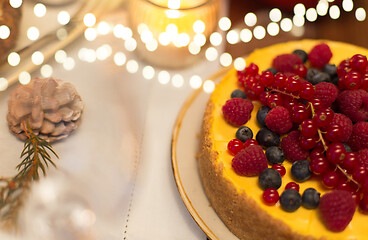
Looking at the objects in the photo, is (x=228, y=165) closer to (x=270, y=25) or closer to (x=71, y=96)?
(x=71, y=96)

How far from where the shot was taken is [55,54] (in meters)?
1.27

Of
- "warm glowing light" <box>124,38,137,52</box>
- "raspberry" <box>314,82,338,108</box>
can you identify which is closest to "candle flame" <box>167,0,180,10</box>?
"warm glowing light" <box>124,38,137,52</box>

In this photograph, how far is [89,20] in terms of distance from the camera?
4.72 feet

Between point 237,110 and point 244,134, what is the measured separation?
0.07 m

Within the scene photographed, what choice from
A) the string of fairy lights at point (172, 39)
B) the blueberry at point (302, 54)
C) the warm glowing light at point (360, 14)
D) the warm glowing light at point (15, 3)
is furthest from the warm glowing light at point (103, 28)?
the warm glowing light at point (360, 14)

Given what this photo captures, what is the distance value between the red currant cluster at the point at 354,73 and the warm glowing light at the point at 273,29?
0.59 metres

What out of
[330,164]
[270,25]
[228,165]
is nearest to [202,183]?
[228,165]

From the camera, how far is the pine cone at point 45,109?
1028mm

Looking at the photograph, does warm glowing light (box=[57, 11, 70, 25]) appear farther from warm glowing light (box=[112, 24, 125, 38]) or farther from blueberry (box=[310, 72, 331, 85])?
blueberry (box=[310, 72, 331, 85])

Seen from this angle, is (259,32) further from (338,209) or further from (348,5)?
(338,209)

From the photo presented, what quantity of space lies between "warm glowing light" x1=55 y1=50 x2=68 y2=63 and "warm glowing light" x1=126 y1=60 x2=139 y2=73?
0.79 feet

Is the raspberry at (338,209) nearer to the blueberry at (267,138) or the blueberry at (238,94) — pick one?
the blueberry at (267,138)

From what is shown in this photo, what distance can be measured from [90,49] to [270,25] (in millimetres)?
796

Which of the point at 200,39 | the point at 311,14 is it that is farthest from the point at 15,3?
the point at 311,14
